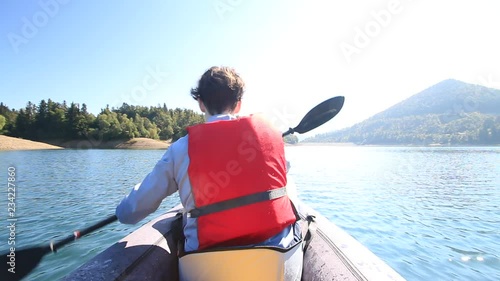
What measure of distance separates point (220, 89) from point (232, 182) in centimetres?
66

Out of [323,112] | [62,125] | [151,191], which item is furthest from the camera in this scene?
[62,125]

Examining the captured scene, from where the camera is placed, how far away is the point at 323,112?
11.2 ft

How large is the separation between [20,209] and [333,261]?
347 inches

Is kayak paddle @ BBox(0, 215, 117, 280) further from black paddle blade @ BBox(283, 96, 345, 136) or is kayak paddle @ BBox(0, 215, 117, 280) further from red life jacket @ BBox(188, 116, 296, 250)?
black paddle blade @ BBox(283, 96, 345, 136)

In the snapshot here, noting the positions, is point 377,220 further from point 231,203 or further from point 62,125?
point 62,125

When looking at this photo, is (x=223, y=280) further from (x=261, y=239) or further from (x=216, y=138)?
(x=216, y=138)

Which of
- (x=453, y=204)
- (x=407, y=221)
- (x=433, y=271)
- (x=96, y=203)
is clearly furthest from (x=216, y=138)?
(x=453, y=204)

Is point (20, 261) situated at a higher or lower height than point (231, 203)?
lower

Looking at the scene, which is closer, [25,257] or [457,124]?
[25,257]

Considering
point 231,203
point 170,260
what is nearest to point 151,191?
point 231,203

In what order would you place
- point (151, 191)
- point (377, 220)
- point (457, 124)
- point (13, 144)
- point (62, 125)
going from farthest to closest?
point (457, 124)
point (62, 125)
point (13, 144)
point (377, 220)
point (151, 191)

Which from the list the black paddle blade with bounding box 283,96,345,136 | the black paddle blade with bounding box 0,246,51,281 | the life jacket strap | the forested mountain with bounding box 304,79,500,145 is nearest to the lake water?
the black paddle blade with bounding box 0,246,51,281

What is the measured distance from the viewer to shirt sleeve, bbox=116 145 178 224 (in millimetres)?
1853

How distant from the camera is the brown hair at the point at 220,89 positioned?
199 cm
